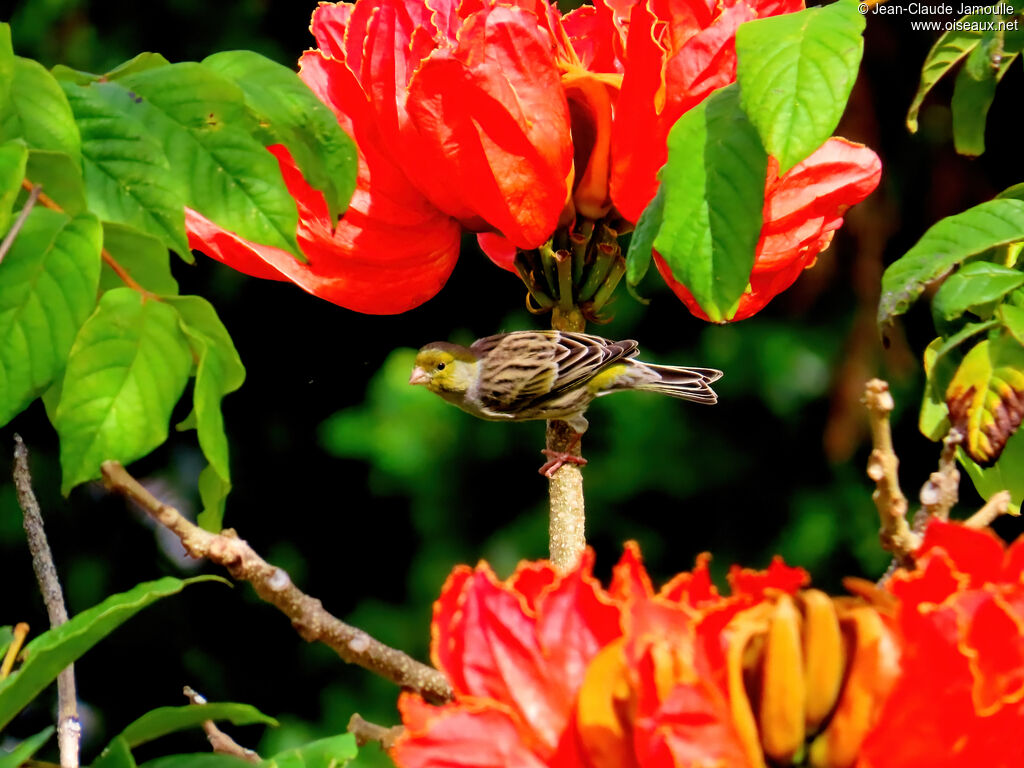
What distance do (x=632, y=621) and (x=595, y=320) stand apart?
33 centimetres

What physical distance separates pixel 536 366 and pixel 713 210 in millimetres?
780

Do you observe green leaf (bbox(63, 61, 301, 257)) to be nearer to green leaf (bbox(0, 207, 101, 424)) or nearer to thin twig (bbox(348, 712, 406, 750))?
green leaf (bbox(0, 207, 101, 424))

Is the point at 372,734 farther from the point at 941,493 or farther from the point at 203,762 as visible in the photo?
the point at 941,493

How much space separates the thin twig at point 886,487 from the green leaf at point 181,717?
19cm

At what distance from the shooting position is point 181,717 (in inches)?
16.4

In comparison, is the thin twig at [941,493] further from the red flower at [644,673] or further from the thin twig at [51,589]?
the thin twig at [51,589]

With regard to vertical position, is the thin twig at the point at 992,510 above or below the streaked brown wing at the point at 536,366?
above

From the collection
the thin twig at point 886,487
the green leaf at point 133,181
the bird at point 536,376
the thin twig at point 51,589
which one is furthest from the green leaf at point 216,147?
the bird at point 536,376

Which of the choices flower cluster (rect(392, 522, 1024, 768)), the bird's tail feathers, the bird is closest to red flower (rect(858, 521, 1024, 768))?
flower cluster (rect(392, 522, 1024, 768))

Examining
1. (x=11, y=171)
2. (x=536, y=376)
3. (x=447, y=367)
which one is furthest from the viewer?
(x=447, y=367)

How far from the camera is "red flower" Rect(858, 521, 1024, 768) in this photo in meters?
0.32

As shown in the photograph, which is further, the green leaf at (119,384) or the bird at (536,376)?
the bird at (536,376)

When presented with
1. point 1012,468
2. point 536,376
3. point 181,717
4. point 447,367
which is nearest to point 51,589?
point 181,717

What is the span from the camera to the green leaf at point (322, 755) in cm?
39
